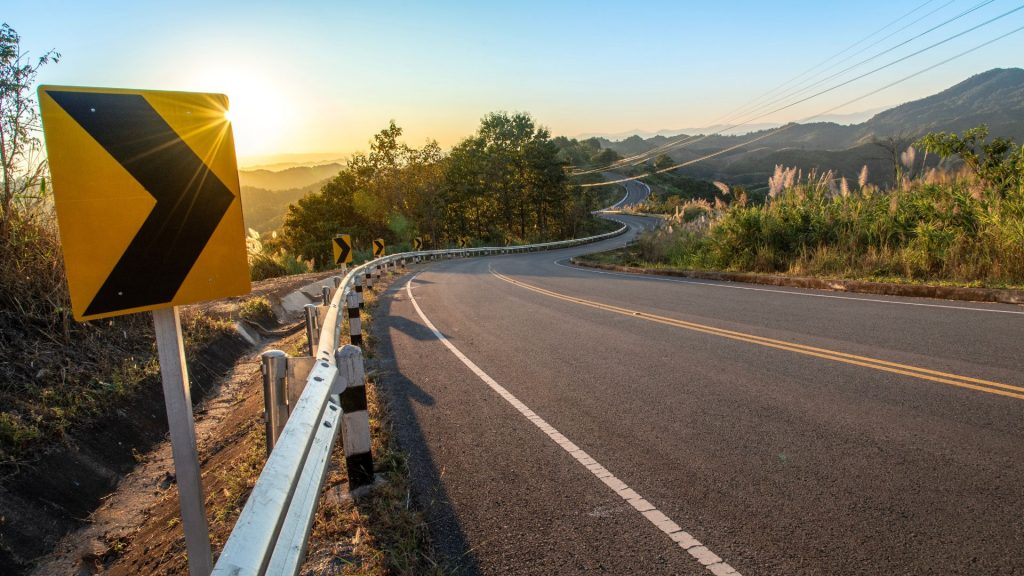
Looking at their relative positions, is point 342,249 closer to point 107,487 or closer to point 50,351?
point 50,351

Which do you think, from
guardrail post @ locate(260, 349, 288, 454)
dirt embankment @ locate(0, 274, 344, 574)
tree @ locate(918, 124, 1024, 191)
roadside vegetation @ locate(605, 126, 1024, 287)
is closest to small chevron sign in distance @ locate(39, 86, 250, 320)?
guardrail post @ locate(260, 349, 288, 454)

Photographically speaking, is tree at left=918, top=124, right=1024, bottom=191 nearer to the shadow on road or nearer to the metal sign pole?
the shadow on road

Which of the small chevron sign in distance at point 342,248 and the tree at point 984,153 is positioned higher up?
the tree at point 984,153

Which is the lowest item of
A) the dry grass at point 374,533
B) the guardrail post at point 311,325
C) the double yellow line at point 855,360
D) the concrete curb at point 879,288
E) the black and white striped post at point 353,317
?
the concrete curb at point 879,288

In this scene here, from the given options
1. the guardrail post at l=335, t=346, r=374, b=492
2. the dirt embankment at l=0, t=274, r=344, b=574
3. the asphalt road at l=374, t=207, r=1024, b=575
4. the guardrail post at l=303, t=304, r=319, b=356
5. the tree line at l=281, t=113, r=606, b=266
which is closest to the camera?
the asphalt road at l=374, t=207, r=1024, b=575

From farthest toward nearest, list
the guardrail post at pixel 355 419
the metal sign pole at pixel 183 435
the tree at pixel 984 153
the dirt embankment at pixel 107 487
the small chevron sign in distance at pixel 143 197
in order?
the tree at pixel 984 153 → the dirt embankment at pixel 107 487 → the guardrail post at pixel 355 419 → the metal sign pole at pixel 183 435 → the small chevron sign in distance at pixel 143 197

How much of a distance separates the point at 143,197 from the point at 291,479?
1.18 meters

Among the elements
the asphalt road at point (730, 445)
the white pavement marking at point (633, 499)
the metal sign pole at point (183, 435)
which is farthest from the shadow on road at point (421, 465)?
the metal sign pole at point (183, 435)

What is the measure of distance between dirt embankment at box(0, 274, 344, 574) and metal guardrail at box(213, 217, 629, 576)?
132 centimetres

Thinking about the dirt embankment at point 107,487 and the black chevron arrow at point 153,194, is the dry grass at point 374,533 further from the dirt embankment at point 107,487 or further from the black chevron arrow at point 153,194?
the black chevron arrow at point 153,194

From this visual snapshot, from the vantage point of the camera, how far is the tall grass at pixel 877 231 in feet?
36.3

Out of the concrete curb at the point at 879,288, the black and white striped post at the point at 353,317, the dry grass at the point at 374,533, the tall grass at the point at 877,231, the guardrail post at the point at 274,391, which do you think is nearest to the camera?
the dry grass at the point at 374,533

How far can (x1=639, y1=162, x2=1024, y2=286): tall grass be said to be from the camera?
1106cm

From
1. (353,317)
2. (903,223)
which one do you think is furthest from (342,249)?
(903,223)
